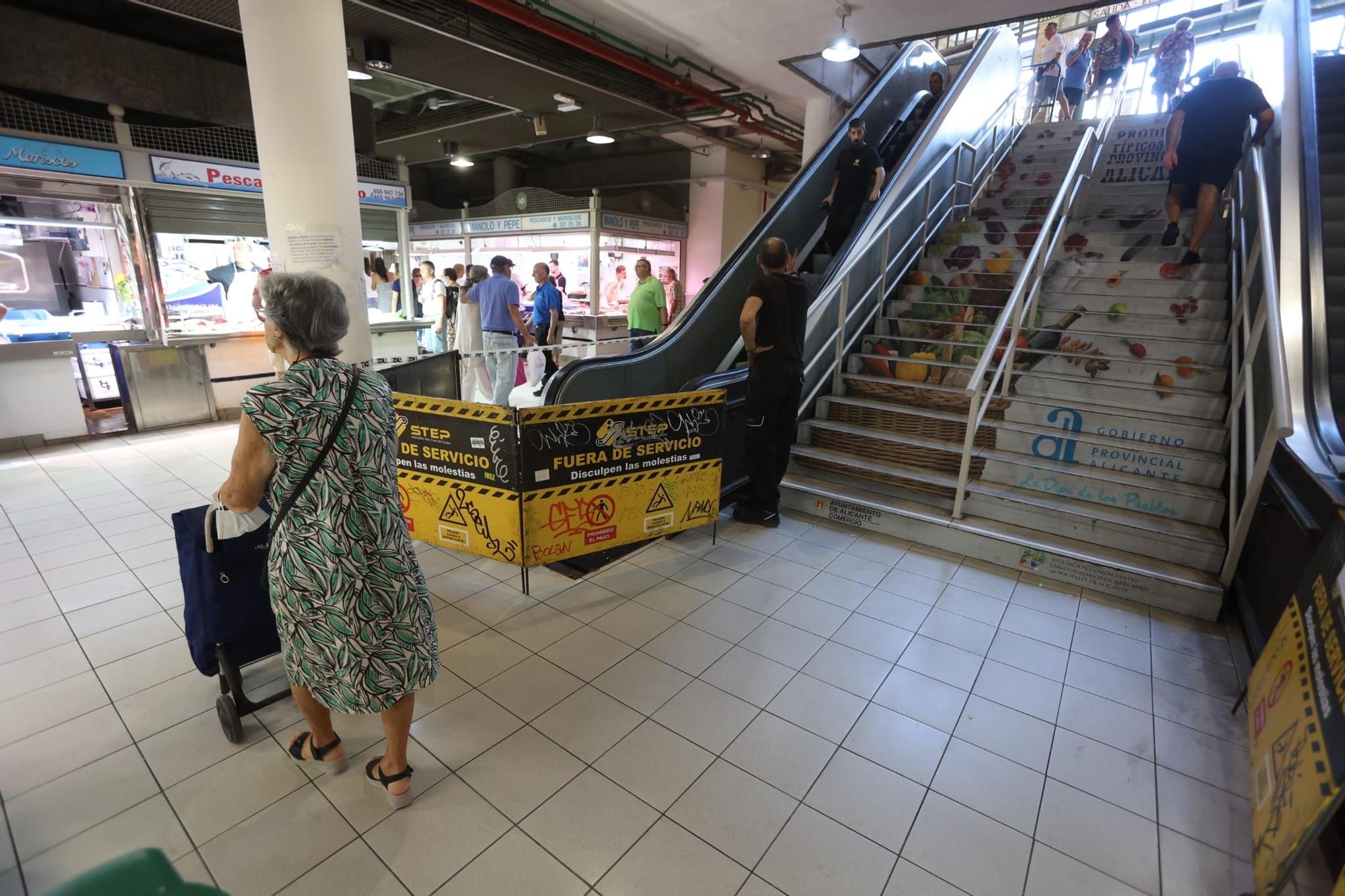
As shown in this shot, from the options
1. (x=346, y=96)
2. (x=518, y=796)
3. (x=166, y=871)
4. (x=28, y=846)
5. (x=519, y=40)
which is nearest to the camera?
(x=166, y=871)

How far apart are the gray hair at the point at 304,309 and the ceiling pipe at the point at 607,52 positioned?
14.5 feet

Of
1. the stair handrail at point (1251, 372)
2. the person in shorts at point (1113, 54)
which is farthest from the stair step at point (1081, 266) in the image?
the person in shorts at point (1113, 54)

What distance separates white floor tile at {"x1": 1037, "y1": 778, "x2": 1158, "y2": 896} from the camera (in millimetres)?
1860

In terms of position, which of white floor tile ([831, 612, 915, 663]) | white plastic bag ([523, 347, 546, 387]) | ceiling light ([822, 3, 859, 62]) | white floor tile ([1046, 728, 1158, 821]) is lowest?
A: white floor tile ([1046, 728, 1158, 821])

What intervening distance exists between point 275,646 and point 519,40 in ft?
18.3

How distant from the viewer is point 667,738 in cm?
233

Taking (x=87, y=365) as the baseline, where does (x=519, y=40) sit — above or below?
above

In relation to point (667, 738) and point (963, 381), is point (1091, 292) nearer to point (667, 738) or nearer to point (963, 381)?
point (963, 381)

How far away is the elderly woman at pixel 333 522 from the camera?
1653 millimetres

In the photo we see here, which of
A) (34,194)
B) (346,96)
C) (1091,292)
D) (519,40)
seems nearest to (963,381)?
(1091,292)

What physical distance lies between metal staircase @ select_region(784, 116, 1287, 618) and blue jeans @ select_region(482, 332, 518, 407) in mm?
3184

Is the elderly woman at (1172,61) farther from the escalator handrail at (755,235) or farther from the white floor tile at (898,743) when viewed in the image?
the white floor tile at (898,743)

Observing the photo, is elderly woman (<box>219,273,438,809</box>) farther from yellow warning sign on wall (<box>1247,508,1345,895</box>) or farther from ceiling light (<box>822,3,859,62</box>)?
ceiling light (<box>822,3,859,62</box>)

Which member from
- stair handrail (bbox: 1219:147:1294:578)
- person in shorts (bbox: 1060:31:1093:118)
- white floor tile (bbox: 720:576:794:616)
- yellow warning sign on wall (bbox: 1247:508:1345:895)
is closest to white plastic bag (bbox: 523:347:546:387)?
white floor tile (bbox: 720:576:794:616)
